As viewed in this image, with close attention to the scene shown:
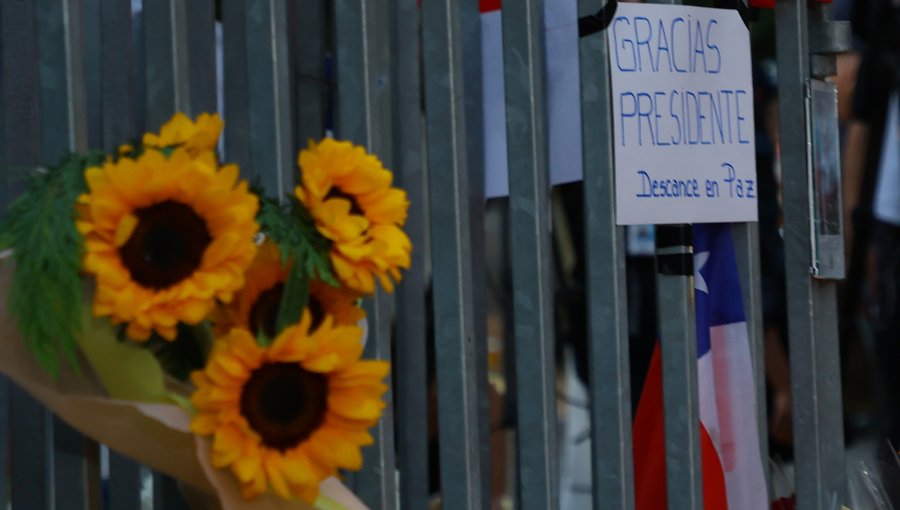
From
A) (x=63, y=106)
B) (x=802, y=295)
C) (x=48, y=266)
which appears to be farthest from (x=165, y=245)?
(x=802, y=295)

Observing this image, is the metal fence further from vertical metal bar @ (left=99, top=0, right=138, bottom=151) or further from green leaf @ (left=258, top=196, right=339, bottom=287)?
green leaf @ (left=258, top=196, right=339, bottom=287)

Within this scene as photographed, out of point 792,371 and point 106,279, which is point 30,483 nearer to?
point 106,279

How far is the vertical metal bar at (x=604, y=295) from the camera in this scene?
2279 mm

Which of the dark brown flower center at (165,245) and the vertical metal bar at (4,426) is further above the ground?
the dark brown flower center at (165,245)

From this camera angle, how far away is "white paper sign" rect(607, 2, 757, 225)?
7.56 ft

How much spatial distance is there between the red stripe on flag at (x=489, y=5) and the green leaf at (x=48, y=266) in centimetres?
99

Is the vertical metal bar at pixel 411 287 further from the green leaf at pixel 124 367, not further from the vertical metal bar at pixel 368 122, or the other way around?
the green leaf at pixel 124 367

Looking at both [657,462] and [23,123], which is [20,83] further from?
[657,462]

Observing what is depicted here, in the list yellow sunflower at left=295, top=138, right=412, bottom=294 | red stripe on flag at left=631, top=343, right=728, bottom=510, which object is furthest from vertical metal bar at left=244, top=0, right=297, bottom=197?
red stripe on flag at left=631, top=343, right=728, bottom=510

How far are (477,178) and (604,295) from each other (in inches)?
10.7

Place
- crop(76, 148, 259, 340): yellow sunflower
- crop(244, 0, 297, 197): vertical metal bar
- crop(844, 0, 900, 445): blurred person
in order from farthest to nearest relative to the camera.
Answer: crop(844, 0, 900, 445): blurred person, crop(244, 0, 297, 197): vertical metal bar, crop(76, 148, 259, 340): yellow sunflower

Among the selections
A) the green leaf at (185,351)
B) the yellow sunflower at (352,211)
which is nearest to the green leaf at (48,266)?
the green leaf at (185,351)

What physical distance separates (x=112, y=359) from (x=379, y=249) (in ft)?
1.01

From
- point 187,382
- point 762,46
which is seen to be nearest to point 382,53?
point 187,382
